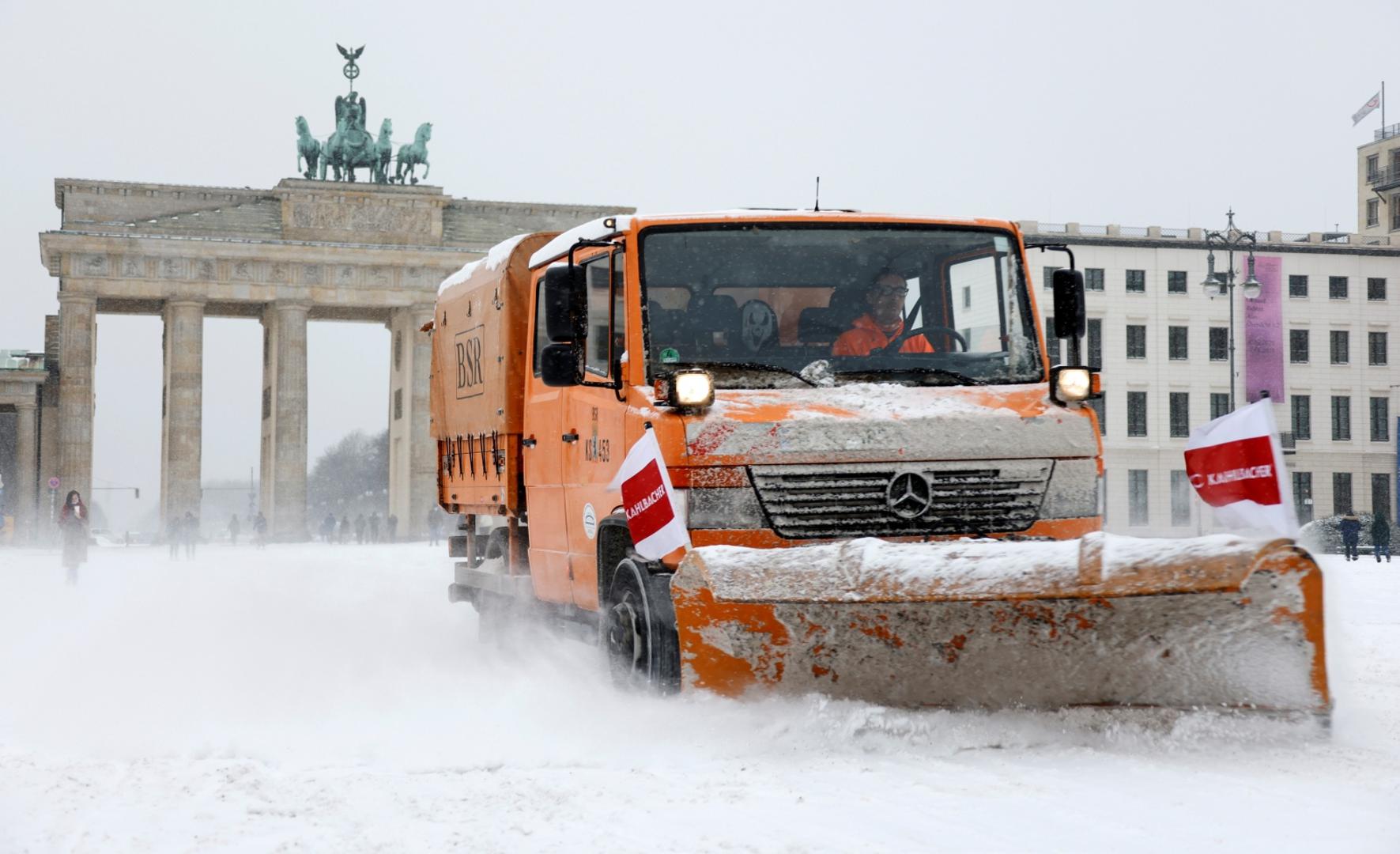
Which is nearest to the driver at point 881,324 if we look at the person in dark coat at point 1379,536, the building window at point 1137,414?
the person in dark coat at point 1379,536

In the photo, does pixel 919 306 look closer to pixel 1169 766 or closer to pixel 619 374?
pixel 619 374

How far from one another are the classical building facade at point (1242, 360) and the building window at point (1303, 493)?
68 mm

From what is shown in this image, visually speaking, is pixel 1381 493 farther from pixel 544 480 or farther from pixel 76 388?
pixel 544 480

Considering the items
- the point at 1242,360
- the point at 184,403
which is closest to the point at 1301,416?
the point at 1242,360

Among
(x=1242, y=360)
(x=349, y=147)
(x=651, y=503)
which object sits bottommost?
(x=651, y=503)

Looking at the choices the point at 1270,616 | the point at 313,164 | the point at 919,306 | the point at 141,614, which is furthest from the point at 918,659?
the point at 313,164

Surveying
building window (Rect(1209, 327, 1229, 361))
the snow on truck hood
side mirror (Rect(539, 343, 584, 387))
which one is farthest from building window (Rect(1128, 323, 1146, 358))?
side mirror (Rect(539, 343, 584, 387))

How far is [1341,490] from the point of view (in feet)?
222

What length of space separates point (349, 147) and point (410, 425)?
40.5 ft

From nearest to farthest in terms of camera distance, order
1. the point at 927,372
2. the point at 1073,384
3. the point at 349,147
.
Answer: the point at 1073,384
the point at 927,372
the point at 349,147

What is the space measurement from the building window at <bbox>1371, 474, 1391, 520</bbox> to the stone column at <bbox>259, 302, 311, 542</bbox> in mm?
41648

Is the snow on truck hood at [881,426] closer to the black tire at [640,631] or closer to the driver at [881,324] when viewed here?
the driver at [881,324]

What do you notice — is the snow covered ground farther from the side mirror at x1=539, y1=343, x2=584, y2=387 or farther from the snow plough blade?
the side mirror at x1=539, y1=343, x2=584, y2=387

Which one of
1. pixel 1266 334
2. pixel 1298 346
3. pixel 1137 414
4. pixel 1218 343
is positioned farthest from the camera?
pixel 1218 343
